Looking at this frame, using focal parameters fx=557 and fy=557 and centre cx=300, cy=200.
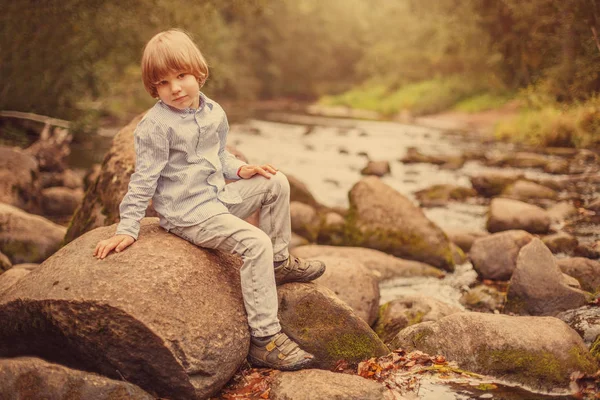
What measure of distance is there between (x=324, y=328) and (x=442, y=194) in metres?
8.56

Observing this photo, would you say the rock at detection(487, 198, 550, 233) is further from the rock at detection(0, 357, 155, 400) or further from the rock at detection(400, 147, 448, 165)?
the rock at detection(0, 357, 155, 400)

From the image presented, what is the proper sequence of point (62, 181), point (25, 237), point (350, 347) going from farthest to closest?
1. point (62, 181)
2. point (25, 237)
3. point (350, 347)

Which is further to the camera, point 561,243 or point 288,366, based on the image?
point 561,243

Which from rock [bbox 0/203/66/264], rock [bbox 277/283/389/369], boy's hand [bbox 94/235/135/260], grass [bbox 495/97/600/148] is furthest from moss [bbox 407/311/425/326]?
grass [bbox 495/97/600/148]

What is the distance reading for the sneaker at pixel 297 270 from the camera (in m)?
4.45

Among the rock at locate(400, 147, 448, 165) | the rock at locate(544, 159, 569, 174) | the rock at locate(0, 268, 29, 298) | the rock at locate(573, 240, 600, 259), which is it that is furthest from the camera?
the rock at locate(400, 147, 448, 165)

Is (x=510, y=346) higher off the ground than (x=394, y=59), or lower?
lower

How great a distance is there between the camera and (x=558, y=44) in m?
10.8

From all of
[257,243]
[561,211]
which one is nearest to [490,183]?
[561,211]

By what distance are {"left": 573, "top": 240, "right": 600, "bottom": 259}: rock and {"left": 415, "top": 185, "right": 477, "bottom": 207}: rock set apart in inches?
159

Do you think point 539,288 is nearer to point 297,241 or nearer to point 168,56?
point 297,241

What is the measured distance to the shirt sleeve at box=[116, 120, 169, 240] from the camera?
3.93 metres

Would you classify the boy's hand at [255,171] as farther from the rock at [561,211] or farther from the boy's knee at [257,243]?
the rock at [561,211]

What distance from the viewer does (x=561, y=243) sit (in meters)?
8.27
